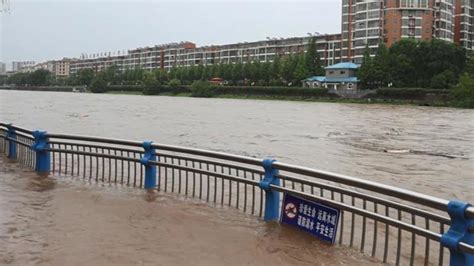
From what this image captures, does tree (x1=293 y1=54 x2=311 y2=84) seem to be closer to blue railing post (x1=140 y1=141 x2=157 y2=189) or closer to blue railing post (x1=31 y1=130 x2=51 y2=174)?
blue railing post (x1=31 y1=130 x2=51 y2=174)

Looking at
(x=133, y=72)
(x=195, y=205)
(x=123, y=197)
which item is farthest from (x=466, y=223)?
(x=133, y=72)

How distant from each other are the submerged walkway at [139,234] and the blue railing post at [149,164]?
0.45 meters

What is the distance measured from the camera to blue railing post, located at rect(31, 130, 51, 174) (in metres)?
10.5

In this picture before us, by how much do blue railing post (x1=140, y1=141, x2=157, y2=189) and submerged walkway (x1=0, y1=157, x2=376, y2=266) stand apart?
0.45 meters

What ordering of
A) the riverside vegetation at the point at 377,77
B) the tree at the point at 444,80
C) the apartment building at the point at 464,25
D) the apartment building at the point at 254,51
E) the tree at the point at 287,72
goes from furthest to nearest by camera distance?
the apartment building at the point at 254,51 < the apartment building at the point at 464,25 < the tree at the point at 287,72 < the tree at the point at 444,80 < the riverside vegetation at the point at 377,77

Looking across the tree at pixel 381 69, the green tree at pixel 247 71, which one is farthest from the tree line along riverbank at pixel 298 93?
the green tree at pixel 247 71

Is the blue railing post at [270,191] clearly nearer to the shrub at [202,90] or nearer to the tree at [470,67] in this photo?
the tree at [470,67]

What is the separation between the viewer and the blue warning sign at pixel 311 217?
6246 mm

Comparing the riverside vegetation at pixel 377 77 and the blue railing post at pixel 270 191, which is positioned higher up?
the riverside vegetation at pixel 377 77

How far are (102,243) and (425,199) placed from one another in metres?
3.59

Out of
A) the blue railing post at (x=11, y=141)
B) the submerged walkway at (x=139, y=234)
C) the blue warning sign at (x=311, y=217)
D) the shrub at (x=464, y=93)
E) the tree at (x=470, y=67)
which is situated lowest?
the submerged walkway at (x=139, y=234)

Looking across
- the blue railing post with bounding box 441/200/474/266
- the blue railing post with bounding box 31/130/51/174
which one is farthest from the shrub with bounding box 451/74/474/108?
the blue railing post with bounding box 441/200/474/266

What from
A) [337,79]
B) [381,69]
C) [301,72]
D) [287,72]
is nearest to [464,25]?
[337,79]

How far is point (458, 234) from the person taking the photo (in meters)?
4.65
